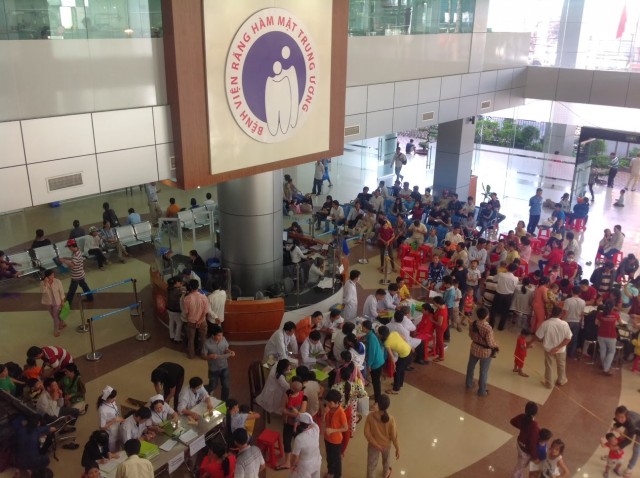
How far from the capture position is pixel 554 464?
657cm

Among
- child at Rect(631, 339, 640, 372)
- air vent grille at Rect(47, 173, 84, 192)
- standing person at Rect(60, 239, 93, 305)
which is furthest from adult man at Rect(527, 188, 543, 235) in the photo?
air vent grille at Rect(47, 173, 84, 192)

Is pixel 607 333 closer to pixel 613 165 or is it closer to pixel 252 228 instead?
pixel 252 228

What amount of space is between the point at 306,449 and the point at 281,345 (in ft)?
7.56

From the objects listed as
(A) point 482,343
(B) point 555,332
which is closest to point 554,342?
(B) point 555,332

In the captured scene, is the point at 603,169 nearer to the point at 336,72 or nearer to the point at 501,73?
the point at 501,73

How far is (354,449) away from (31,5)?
23.6 feet

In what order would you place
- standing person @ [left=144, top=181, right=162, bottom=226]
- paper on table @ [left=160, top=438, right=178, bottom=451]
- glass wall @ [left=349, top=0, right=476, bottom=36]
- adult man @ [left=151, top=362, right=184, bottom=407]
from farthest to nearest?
1. standing person @ [left=144, top=181, right=162, bottom=226]
2. glass wall @ [left=349, top=0, right=476, bottom=36]
3. adult man @ [left=151, top=362, right=184, bottom=407]
4. paper on table @ [left=160, top=438, right=178, bottom=451]

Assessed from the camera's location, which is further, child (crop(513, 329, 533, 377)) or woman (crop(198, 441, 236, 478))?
child (crop(513, 329, 533, 377))

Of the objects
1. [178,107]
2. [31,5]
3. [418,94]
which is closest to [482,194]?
[418,94]

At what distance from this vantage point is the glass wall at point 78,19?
23.2 ft

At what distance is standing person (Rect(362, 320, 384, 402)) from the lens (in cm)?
827

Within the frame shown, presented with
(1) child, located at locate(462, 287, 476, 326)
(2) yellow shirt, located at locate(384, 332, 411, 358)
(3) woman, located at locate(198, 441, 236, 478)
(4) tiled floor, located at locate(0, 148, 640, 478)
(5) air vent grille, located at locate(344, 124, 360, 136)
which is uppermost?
(5) air vent grille, located at locate(344, 124, 360, 136)

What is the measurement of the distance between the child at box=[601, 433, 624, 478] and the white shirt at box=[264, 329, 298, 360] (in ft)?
14.1

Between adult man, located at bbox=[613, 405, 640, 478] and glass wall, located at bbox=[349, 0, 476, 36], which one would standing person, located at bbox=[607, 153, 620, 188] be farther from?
adult man, located at bbox=[613, 405, 640, 478]
